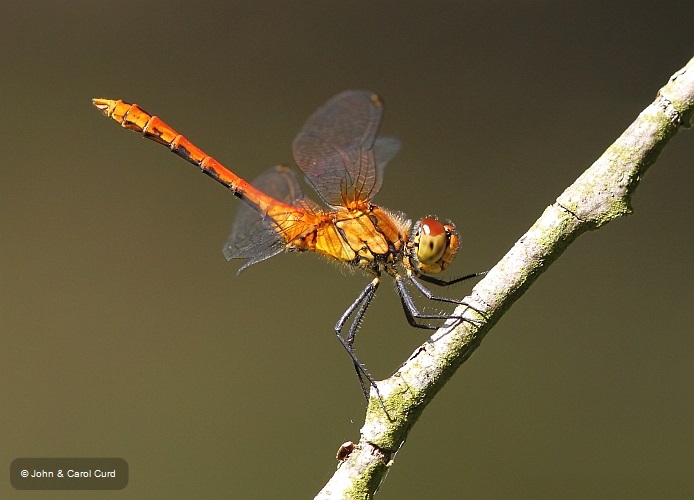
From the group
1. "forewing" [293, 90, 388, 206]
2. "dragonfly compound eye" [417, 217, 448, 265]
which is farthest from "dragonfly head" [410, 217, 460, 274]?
"forewing" [293, 90, 388, 206]

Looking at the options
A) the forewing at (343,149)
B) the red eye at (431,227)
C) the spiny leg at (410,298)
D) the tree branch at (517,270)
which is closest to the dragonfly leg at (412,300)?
the spiny leg at (410,298)

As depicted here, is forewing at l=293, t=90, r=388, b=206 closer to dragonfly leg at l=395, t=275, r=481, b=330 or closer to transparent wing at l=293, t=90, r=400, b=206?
transparent wing at l=293, t=90, r=400, b=206

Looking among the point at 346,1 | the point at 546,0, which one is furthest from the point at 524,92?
the point at 346,1

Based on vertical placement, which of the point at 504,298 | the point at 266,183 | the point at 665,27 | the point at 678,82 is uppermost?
the point at 665,27

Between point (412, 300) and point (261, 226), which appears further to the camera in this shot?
point (261, 226)

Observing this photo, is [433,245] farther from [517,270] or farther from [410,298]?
[517,270]

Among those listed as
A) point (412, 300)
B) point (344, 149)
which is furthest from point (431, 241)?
point (344, 149)

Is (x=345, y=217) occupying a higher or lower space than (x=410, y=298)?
higher

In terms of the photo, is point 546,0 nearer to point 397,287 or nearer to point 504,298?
point 397,287

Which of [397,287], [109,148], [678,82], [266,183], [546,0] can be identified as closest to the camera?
[678,82]
